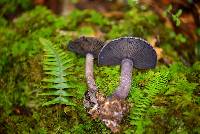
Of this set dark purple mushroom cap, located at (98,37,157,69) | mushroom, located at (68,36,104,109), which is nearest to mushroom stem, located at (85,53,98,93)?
mushroom, located at (68,36,104,109)

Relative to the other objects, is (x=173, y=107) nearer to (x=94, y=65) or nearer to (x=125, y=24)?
(x=94, y=65)

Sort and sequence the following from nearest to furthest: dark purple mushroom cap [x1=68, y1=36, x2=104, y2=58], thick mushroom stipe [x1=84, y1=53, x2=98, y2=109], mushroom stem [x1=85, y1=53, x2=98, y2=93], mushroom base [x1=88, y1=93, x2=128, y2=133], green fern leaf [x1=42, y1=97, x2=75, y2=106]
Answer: mushroom base [x1=88, y1=93, x2=128, y2=133], thick mushroom stipe [x1=84, y1=53, x2=98, y2=109], green fern leaf [x1=42, y1=97, x2=75, y2=106], mushroom stem [x1=85, y1=53, x2=98, y2=93], dark purple mushroom cap [x1=68, y1=36, x2=104, y2=58]

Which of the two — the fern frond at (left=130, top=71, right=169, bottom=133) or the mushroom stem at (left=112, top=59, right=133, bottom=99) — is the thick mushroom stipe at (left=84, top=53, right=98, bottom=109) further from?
the fern frond at (left=130, top=71, right=169, bottom=133)

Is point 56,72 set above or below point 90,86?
above

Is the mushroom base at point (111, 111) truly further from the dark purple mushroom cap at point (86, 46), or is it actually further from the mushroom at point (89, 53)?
the dark purple mushroom cap at point (86, 46)

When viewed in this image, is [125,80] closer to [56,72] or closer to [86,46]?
[86,46]

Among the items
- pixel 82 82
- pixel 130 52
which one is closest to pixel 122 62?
pixel 130 52
